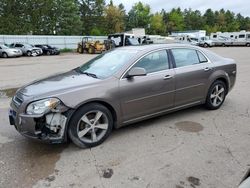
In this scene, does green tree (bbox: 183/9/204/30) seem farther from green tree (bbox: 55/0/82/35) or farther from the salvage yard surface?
the salvage yard surface

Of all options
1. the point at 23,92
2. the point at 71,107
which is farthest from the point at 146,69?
the point at 23,92

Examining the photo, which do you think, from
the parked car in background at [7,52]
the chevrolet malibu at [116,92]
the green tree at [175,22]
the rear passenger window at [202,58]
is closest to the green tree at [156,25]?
the green tree at [175,22]

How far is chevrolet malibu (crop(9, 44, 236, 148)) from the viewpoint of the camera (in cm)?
366

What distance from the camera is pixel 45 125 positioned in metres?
3.64

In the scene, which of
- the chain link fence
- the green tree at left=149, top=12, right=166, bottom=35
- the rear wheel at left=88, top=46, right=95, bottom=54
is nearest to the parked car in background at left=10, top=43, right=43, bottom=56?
the chain link fence

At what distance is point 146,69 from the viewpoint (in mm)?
4566

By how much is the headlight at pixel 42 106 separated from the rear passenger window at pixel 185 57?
A: 243 cm

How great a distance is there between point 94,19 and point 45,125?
204 feet

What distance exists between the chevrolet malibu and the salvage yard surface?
0.94 feet

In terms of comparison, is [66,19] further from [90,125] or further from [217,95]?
[90,125]

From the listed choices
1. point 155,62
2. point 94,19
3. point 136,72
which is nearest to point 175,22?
point 94,19

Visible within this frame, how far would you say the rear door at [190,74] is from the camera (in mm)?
4910

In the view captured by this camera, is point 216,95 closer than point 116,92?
No

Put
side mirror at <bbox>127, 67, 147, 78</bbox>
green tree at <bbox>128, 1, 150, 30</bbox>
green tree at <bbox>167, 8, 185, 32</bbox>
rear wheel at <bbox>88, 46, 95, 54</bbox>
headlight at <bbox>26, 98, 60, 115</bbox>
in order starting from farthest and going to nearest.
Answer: green tree at <bbox>167, 8, 185, 32</bbox>, green tree at <bbox>128, 1, 150, 30</bbox>, rear wheel at <bbox>88, 46, 95, 54</bbox>, side mirror at <bbox>127, 67, 147, 78</bbox>, headlight at <bbox>26, 98, 60, 115</bbox>
